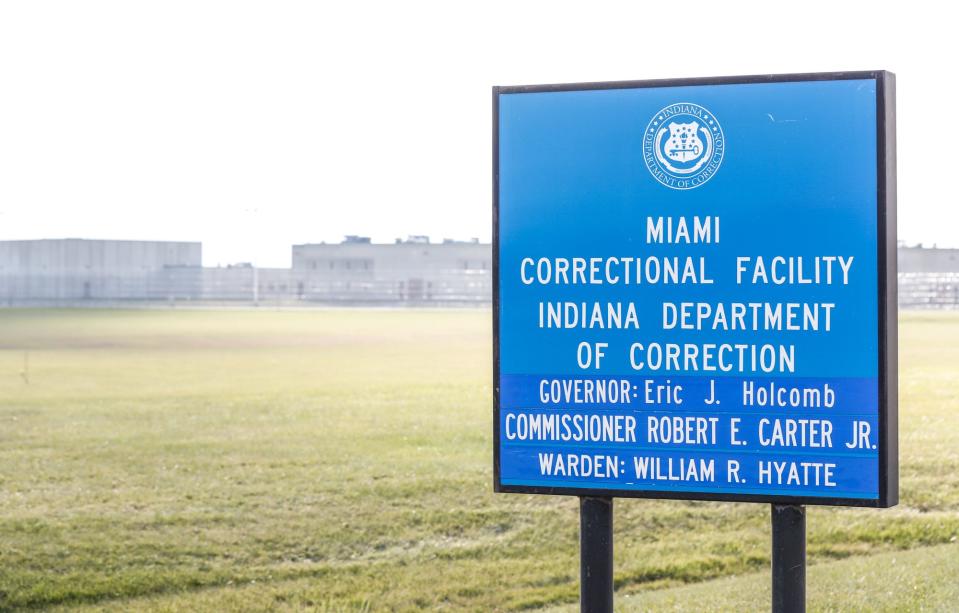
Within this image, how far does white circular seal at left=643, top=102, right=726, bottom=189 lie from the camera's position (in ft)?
14.9

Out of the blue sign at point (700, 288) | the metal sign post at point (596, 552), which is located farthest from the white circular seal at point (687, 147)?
the metal sign post at point (596, 552)

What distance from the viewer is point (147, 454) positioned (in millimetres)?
15422

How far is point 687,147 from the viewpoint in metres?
4.54

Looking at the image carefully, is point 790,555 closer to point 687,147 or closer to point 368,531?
point 687,147

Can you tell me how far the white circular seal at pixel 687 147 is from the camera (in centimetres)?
454

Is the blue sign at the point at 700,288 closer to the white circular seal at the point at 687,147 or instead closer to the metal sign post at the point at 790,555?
the white circular seal at the point at 687,147

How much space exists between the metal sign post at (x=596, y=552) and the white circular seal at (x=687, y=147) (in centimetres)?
134

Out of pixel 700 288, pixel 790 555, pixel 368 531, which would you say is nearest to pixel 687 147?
pixel 700 288

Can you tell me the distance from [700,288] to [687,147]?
546 millimetres

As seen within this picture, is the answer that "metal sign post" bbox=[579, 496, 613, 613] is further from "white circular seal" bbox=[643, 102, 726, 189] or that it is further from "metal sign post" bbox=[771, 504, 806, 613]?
"white circular seal" bbox=[643, 102, 726, 189]

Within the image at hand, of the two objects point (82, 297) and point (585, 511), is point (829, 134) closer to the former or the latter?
point (585, 511)

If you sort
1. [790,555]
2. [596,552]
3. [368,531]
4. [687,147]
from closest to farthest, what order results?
[687,147] → [790,555] → [596,552] → [368,531]

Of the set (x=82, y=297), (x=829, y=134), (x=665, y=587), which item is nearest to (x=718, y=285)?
(x=829, y=134)

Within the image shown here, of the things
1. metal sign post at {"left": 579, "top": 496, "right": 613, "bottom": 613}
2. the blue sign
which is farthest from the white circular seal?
metal sign post at {"left": 579, "top": 496, "right": 613, "bottom": 613}
